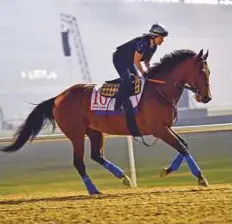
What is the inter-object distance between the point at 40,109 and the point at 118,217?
3.12 metres

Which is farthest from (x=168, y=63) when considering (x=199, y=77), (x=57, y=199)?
(x=57, y=199)

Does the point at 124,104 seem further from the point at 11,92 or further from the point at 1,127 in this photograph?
the point at 11,92

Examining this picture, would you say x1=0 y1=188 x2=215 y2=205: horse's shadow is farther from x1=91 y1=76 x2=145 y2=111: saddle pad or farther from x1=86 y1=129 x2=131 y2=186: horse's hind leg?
x1=91 y1=76 x2=145 y2=111: saddle pad

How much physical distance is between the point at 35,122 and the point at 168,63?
1.85 metres

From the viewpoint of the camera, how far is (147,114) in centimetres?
791

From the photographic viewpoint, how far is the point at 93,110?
823cm

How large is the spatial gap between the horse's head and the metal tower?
26997 mm

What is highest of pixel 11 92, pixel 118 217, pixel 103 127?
pixel 11 92

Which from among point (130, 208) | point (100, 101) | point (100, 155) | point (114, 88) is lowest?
point (130, 208)

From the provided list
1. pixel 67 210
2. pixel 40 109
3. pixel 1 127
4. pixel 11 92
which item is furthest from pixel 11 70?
pixel 67 210

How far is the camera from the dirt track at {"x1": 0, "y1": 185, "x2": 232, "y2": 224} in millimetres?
5546

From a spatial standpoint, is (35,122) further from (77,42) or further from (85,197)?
(77,42)

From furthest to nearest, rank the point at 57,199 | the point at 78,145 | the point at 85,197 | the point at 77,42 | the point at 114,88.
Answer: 1. the point at 77,42
2. the point at 78,145
3. the point at 114,88
4. the point at 85,197
5. the point at 57,199

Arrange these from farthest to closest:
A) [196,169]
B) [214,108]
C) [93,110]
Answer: [214,108]
[93,110]
[196,169]
